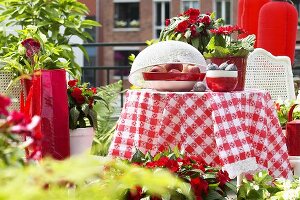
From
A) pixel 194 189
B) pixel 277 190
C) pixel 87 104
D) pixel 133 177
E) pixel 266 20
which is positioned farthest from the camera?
pixel 266 20

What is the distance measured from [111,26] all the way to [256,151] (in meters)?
36.6

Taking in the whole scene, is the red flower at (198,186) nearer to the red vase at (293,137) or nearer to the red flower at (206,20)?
the red vase at (293,137)

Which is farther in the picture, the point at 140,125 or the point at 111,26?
the point at 111,26

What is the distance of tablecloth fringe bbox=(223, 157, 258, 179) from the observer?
351cm

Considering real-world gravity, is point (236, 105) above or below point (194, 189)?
above

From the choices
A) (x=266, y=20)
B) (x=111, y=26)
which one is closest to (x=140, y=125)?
(x=266, y=20)

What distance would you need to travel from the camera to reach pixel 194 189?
285 centimetres

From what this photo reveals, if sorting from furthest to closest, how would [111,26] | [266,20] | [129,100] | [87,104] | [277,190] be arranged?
[111,26], [266,20], [87,104], [129,100], [277,190]

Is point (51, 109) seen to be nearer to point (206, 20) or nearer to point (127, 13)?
point (206, 20)

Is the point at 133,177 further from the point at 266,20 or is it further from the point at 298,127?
the point at 266,20

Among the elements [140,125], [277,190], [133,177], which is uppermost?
[133,177]

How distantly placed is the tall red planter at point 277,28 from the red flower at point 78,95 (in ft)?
7.86

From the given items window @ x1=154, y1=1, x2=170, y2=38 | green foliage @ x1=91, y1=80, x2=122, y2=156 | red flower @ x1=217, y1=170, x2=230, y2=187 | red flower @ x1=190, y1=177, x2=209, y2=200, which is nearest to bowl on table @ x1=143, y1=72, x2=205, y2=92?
red flower @ x1=217, y1=170, x2=230, y2=187

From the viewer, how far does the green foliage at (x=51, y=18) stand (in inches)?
218
